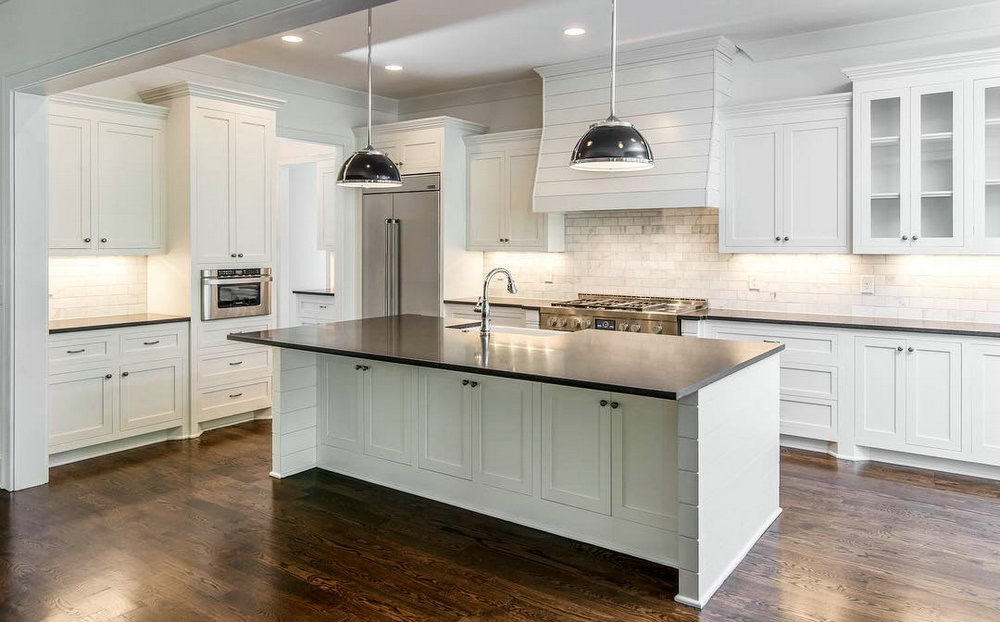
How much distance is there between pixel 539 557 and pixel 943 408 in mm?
2902

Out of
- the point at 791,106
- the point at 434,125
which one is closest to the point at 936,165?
the point at 791,106

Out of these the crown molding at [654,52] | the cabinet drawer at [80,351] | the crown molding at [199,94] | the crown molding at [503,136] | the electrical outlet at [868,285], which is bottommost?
the cabinet drawer at [80,351]

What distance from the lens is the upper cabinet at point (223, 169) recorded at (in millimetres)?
5352

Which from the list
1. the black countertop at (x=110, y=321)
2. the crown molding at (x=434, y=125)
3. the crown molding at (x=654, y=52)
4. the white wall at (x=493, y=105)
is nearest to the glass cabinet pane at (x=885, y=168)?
the crown molding at (x=654, y=52)

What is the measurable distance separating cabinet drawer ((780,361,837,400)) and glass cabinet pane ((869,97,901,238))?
98 centimetres

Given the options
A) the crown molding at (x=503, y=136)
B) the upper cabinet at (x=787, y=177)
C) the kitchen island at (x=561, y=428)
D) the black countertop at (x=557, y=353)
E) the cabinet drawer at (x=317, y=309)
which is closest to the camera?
the black countertop at (x=557, y=353)

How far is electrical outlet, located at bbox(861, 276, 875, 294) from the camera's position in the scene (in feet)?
17.1

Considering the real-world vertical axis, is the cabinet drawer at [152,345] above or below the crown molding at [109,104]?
below

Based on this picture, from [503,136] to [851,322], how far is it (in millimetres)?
3306

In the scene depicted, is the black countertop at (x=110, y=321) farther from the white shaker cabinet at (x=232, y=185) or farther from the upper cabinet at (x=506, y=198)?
the upper cabinet at (x=506, y=198)

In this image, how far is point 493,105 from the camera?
693 cm

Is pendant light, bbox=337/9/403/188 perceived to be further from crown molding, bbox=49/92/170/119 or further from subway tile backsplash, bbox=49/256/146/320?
subway tile backsplash, bbox=49/256/146/320

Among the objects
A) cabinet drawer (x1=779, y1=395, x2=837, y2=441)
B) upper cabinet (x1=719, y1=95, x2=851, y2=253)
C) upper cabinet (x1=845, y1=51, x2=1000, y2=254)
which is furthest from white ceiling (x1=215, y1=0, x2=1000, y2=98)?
cabinet drawer (x1=779, y1=395, x2=837, y2=441)

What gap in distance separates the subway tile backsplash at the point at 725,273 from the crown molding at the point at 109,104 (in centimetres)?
315
